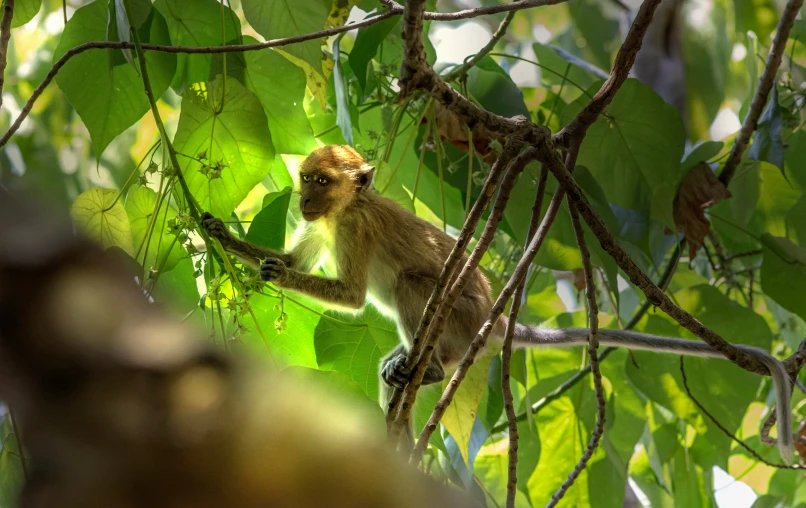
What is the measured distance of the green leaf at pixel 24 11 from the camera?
201cm

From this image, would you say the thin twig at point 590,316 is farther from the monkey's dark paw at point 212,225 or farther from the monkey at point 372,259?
the monkey's dark paw at point 212,225

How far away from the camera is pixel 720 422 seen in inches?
109

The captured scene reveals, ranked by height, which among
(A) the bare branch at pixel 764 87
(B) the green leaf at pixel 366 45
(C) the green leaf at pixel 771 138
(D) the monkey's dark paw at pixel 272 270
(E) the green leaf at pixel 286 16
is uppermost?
(A) the bare branch at pixel 764 87

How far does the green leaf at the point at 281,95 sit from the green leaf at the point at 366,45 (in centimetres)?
16

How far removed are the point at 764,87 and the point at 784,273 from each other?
640 mm

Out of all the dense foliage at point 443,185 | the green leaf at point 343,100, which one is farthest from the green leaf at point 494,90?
the green leaf at point 343,100

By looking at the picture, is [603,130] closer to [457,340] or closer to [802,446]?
[457,340]

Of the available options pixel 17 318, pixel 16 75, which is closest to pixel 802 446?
pixel 17 318

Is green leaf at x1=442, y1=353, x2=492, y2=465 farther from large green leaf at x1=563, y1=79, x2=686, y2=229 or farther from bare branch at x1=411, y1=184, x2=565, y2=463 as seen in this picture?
large green leaf at x1=563, y1=79, x2=686, y2=229

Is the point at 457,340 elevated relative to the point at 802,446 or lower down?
elevated

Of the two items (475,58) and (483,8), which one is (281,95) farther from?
(483,8)

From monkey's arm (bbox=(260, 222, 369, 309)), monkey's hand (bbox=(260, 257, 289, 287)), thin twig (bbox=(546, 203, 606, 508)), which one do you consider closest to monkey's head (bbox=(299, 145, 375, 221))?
monkey's arm (bbox=(260, 222, 369, 309))

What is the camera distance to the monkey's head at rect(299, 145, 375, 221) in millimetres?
3137

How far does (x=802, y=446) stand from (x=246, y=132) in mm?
2187
